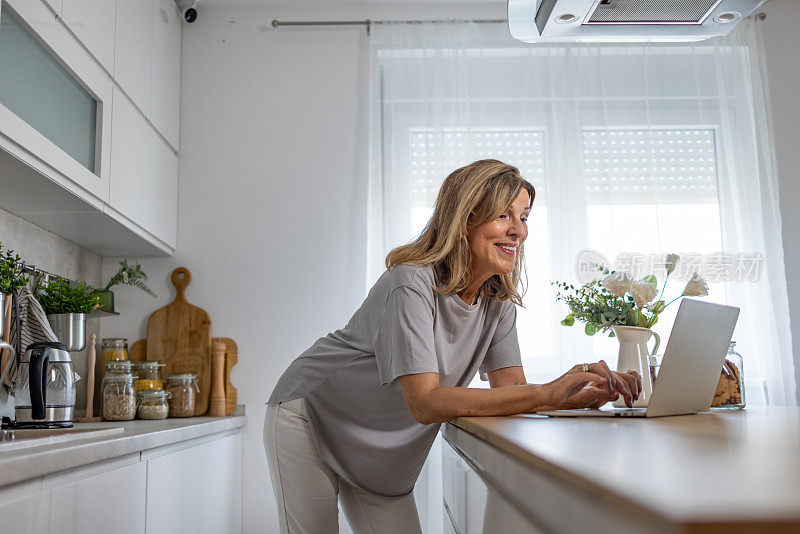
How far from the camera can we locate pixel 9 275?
1993 millimetres

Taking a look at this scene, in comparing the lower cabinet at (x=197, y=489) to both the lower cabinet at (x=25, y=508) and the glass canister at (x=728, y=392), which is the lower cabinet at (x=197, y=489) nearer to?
the lower cabinet at (x=25, y=508)

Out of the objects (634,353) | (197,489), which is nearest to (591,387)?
(634,353)

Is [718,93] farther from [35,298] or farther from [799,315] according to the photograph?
[35,298]

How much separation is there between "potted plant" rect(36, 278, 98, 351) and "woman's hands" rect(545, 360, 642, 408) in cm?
161

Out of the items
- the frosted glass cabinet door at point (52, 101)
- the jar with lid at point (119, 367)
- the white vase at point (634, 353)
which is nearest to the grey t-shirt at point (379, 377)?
the white vase at point (634, 353)

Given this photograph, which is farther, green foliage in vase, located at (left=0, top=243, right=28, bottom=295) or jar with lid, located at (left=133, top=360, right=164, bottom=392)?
jar with lid, located at (left=133, top=360, right=164, bottom=392)

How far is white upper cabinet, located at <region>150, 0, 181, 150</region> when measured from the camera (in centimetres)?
271

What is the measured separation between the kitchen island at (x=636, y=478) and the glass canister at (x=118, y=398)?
178 centimetres

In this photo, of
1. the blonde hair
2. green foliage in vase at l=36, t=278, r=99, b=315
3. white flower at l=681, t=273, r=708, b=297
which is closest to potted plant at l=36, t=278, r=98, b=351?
green foliage in vase at l=36, t=278, r=99, b=315

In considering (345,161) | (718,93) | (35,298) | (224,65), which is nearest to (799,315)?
(718,93)

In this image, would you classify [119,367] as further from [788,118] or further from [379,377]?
[788,118]

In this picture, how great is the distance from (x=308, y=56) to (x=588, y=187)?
4.24 feet

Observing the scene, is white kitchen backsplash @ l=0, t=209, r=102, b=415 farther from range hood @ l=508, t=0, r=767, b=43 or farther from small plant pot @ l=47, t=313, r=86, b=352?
range hood @ l=508, t=0, r=767, b=43

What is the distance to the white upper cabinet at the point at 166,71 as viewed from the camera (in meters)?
2.71
